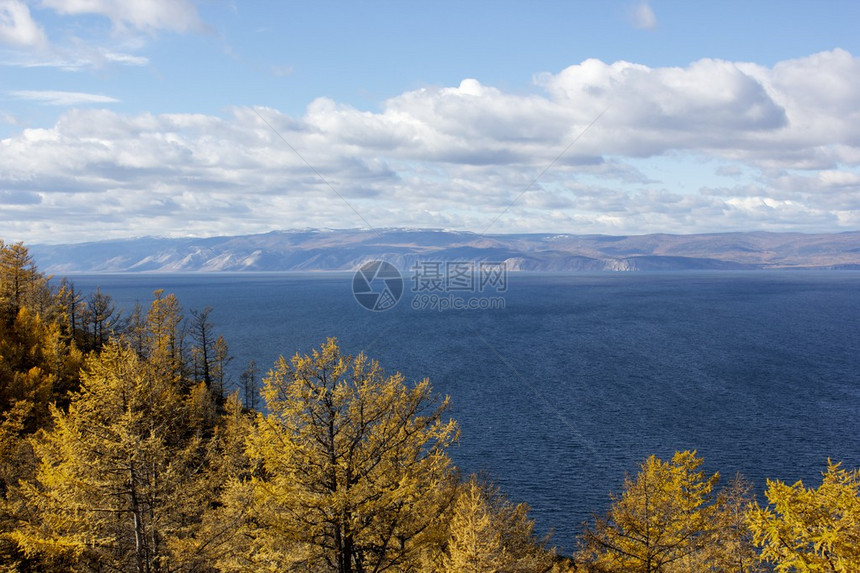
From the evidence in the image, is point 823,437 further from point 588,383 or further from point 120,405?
point 120,405

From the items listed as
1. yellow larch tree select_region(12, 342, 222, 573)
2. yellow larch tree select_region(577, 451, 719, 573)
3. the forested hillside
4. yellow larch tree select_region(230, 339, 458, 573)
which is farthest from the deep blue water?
yellow larch tree select_region(12, 342, 222, 573)

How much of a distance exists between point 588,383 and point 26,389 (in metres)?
86.9

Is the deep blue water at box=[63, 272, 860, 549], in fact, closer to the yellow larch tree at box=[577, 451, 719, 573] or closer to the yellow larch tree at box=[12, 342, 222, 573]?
the yellow larch tree at box=[577, 451, 719, 573]

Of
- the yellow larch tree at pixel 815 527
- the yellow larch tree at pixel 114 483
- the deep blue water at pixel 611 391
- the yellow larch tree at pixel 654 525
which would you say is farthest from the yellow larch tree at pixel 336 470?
the deep blue water at pixel 611 391

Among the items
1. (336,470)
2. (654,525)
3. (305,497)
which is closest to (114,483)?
(305,497)

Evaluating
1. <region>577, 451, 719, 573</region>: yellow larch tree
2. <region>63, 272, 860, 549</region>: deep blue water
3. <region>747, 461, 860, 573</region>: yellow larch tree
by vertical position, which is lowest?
<region>63, 272, 860, 549</region>: deep blue water

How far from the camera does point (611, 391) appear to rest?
96062 millimetres

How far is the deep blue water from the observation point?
62406mm

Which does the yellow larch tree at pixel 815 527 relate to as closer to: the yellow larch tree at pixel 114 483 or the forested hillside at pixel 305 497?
the forested hillside at pixel 305 497

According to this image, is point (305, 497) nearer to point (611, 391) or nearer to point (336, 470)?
point (336, 470)

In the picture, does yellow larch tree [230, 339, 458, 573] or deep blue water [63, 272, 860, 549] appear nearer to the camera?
yellow larch tree [230, 339, 458, 573]

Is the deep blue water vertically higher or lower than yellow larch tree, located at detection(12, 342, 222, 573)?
lower

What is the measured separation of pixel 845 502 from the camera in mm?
16594

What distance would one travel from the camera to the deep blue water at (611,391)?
2457 inches
